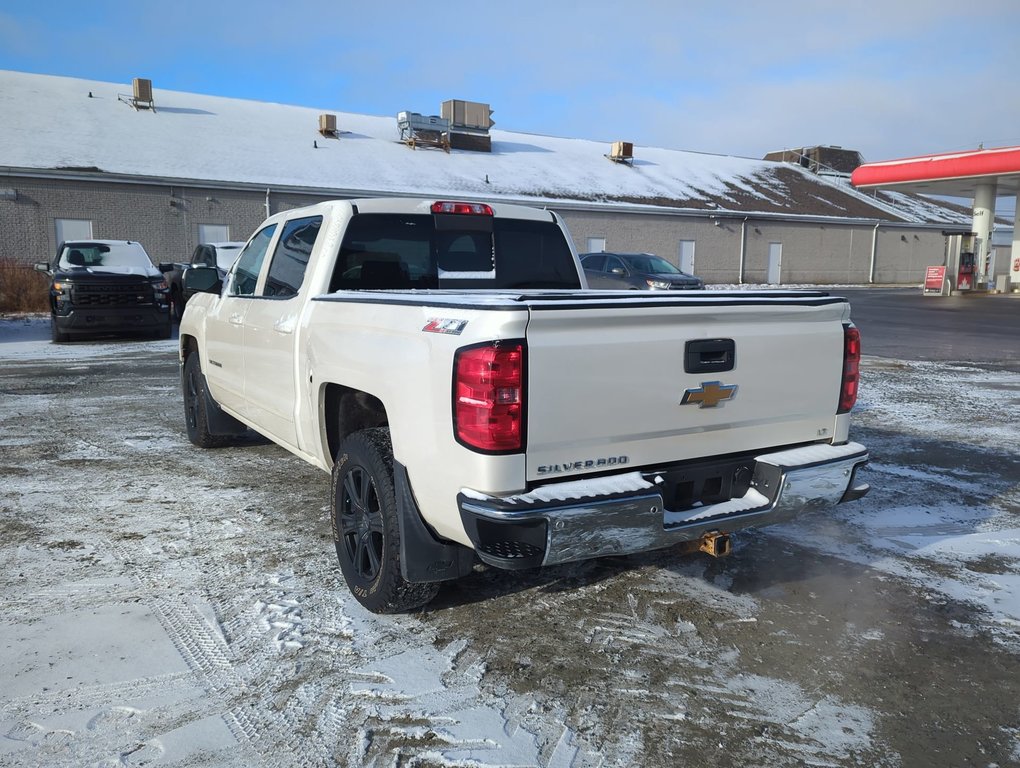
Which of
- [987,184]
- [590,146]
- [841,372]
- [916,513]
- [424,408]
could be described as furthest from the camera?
[590,146]

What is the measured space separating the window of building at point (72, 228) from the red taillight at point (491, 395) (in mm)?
25947

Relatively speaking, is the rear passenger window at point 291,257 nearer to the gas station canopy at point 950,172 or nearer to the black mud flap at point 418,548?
the black mud flap at point 418,548

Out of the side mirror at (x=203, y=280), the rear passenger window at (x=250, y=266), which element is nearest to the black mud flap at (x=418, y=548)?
the rear passenger window at (x=250, y=266)

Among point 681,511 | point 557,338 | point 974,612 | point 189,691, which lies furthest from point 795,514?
point 189,691

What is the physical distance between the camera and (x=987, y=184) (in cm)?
3159

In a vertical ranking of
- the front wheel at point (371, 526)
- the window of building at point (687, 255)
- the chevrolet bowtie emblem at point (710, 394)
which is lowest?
the front wheel at point (371, 526)

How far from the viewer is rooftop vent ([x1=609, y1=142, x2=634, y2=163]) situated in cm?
3928

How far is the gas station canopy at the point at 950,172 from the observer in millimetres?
29266

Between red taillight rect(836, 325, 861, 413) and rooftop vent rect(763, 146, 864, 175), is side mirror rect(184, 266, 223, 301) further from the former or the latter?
rooftop vent rect(763, 146, 864, 175)

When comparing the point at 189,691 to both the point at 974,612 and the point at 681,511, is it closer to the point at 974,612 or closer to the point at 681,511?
the point at 681,511

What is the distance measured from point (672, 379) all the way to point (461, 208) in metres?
2.19

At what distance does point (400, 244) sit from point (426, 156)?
29291 mm

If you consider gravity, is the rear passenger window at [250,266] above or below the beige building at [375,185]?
below

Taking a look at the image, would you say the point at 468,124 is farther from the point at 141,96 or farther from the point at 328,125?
the point at 141,96
